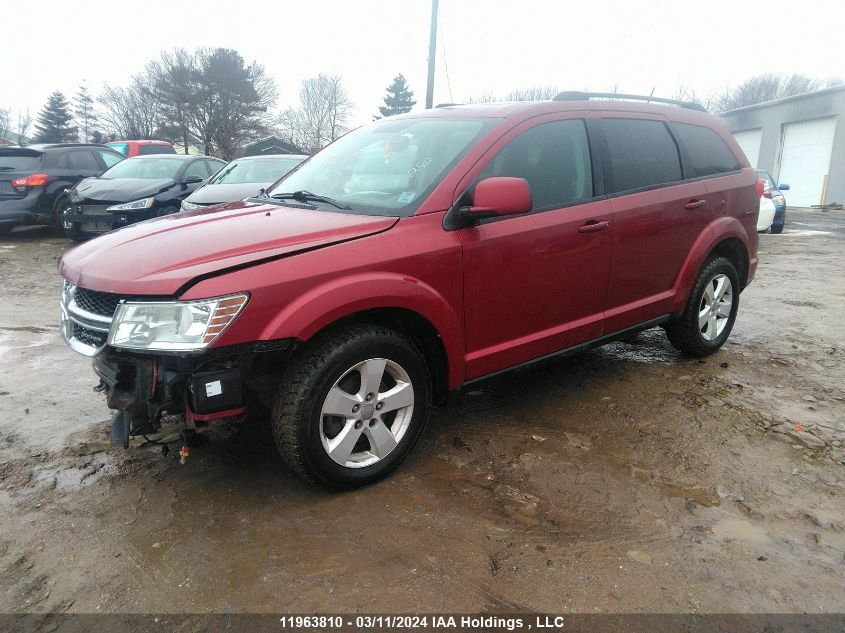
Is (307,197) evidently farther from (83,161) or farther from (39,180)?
(83,161)

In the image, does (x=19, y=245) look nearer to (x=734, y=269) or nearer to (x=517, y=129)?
(x=517, y=129)

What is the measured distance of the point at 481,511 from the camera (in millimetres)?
2697

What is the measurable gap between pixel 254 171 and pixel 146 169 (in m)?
2.50

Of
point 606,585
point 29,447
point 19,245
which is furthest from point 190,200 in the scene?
point 606,585

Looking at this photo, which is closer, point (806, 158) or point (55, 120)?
point (806, 158)

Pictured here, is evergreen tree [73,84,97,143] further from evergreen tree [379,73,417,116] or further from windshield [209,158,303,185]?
windshield [209,158,303,185]

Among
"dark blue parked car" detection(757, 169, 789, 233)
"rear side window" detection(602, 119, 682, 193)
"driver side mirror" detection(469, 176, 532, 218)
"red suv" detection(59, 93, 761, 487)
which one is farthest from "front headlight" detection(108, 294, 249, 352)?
"dark blue parked car" detection(757, 169, 789, 233)

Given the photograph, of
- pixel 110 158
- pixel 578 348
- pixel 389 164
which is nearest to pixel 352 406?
pixel 389 164

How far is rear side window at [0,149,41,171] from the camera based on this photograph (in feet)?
32.7

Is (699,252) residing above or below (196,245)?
below

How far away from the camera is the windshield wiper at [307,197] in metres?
3.15

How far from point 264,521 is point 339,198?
5.40ft

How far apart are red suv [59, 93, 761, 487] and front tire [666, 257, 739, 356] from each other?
9.4 inches

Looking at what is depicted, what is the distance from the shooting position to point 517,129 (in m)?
3.30
